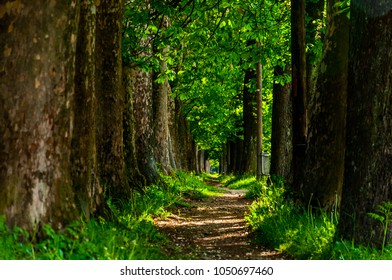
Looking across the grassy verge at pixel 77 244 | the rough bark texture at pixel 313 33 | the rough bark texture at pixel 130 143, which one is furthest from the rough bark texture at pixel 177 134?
the grassy verge at pixel 77 244

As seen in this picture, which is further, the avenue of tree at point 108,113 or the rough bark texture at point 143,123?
the rough bark texture at point 143,123

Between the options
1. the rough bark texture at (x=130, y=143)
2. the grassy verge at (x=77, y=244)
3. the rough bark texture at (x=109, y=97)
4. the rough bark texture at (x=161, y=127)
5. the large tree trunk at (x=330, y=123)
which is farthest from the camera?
the rough bark texture at (x=161, y=127)

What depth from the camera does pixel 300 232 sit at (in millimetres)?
8242

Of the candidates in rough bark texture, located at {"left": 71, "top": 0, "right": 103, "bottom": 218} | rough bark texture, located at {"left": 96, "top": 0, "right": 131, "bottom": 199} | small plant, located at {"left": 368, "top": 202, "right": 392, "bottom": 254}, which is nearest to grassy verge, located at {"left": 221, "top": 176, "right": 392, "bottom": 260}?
small plant, located at {"left": 368, "top": 202, "right": 392, "bottom": 254}

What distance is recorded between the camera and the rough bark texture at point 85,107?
6.95 m

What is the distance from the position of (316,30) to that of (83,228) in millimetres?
8845

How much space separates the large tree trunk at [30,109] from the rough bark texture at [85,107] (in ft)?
3.35

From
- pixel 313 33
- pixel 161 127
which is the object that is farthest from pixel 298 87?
pixel 161 127

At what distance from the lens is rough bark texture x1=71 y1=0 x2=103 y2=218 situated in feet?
22.8

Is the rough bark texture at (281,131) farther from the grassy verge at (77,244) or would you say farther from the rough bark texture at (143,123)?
the grassy verge at (77,244)

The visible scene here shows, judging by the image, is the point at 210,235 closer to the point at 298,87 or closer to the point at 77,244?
the point at 298,87

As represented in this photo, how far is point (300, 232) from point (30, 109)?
13.9ft

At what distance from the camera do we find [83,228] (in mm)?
6145

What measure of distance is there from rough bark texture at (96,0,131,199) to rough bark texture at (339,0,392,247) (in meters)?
4.75
